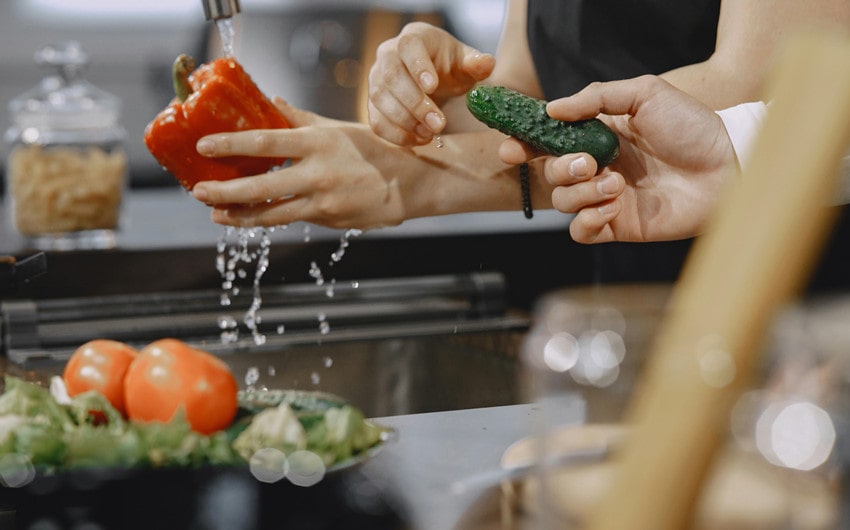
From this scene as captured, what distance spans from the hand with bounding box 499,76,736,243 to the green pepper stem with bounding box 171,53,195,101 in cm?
47

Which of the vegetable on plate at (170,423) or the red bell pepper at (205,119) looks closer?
the vegetable on plate at (170,423)

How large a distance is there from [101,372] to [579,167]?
533 mm

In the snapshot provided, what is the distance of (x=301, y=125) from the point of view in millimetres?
1563

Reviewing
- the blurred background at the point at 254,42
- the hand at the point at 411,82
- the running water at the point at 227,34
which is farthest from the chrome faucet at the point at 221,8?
the blurred background at the point at 254,42

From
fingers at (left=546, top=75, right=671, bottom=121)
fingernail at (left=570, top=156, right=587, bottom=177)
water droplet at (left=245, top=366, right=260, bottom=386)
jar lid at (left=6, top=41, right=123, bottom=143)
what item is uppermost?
fingers at (left=546, top=75, right=671, bottom=121)

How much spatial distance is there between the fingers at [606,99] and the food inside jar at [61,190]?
4.18 feet

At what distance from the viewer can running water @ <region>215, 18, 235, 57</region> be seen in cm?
139

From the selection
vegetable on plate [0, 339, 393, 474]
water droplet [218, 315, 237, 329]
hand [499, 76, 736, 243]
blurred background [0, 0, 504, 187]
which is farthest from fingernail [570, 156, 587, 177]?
blurred background [0, 0, 504, 187]

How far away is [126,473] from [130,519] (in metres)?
0.03

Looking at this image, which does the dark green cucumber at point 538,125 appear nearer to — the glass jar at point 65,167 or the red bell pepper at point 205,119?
the red bell pepper at point 205,119

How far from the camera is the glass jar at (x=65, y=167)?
214 cm

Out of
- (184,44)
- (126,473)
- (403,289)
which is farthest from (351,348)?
(184,44)

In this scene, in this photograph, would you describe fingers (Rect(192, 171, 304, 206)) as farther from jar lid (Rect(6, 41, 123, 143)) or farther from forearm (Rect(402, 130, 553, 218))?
jar lid (Rect(6, 41, 123, 143))

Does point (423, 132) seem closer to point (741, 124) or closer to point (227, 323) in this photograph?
point (741, 124)
